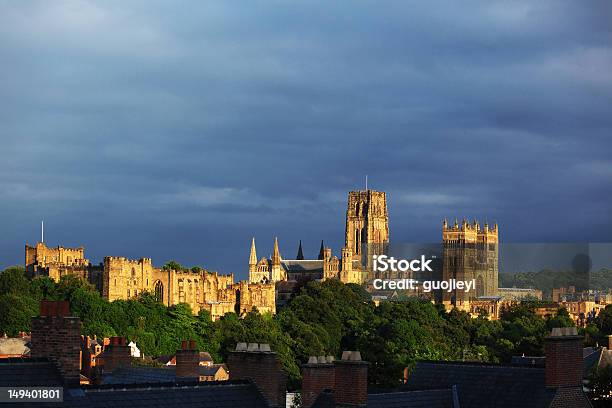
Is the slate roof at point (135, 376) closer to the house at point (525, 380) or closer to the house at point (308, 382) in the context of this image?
the house at point (308, 382)

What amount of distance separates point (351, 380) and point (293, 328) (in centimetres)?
14084

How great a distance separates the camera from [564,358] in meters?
35.0

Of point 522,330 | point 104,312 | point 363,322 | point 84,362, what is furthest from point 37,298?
point 84,362

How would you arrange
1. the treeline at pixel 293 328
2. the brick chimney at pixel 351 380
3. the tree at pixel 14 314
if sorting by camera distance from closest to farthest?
the brick chimney at pixel 351 380, the treeline at pixel 293 328, the tree at pixel 14 314

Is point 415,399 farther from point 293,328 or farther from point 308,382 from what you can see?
point 293,328

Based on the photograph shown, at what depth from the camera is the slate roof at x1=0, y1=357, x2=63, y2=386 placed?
25438mm

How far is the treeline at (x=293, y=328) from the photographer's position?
144m

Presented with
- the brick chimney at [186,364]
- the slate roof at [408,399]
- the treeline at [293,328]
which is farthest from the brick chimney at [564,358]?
the treeline at [293,328]

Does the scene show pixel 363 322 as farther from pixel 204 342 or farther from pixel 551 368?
pixel 551 368

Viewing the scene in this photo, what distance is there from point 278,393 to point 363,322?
501 ft

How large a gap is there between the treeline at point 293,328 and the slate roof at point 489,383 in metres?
83.2

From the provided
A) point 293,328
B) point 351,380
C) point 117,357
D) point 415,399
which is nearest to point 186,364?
point 117,357

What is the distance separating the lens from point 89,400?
89.2ft

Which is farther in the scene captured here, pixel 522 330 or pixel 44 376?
pixel 522 330
